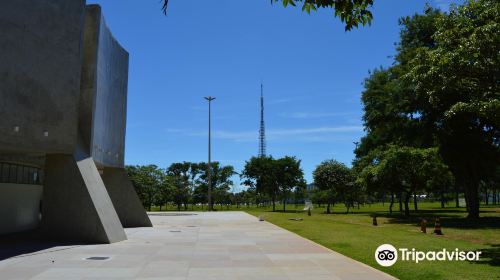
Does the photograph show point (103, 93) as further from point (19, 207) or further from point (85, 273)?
point (85, 273)

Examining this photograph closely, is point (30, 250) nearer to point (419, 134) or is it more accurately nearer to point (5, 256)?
point (5, 256)

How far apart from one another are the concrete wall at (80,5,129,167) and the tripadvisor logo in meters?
12.7

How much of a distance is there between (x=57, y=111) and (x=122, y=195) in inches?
408

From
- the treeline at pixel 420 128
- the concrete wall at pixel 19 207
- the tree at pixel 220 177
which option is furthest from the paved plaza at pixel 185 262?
the tree at pixel 220 177

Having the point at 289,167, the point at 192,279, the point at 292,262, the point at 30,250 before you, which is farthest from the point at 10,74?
the point at 289,167

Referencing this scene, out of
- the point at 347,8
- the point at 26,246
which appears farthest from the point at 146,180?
the point at 347,8

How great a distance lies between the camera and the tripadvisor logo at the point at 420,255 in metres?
12.9

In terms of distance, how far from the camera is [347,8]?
5.96 meters

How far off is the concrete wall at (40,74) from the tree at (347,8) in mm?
12986

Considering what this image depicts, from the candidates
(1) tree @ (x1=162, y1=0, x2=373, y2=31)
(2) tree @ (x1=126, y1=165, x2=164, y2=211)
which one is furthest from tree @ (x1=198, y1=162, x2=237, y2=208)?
(1) tree @ (x1=162, y1=0, x2=373, y2=31)

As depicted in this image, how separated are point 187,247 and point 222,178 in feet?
231

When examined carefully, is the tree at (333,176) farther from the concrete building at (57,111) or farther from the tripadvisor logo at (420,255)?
the tripadvisor logo at (420,255)

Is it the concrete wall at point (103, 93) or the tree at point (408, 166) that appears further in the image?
the tree at point (408, 166)

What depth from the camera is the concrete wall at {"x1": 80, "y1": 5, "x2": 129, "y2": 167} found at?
19250 millimetres
